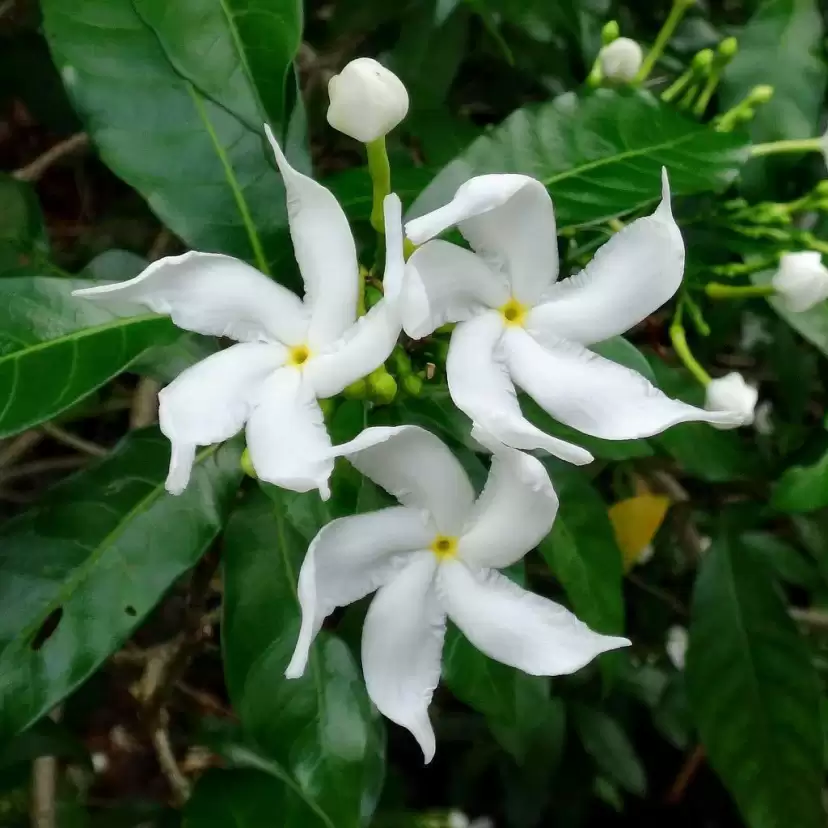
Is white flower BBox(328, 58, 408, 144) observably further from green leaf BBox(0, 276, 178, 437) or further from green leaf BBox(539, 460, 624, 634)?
green leaf BBox(539, 460, 624, 634)

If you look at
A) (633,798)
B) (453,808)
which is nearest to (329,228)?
(453,808)

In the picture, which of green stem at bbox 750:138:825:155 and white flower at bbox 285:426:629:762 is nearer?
white flower at bbox 285:426:629:762

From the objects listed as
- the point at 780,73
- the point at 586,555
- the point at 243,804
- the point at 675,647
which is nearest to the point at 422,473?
the point at 586,555

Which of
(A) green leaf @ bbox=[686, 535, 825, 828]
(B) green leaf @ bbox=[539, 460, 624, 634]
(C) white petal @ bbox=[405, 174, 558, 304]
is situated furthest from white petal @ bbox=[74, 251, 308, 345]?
(A) green leaf @ bbox=[686, 535, 825, 828]

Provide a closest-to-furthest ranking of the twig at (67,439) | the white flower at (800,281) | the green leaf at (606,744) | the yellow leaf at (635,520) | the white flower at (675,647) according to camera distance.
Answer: the white flower at (800,281) → the twig at (67,439) → the yellow leaf at (635,520) → the green leaf at (606,744) → the white flower at (675,647)

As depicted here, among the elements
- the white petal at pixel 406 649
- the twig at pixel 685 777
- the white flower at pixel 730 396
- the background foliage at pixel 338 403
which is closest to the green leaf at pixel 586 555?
the background foliage at pixel 338 403

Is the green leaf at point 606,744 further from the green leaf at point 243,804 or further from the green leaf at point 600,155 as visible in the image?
the green leaf at point 600,155

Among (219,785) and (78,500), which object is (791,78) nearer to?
(78,500)
